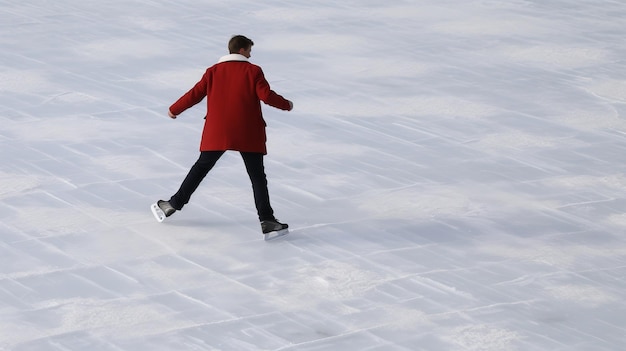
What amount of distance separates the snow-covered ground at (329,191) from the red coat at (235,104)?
2.24 feet

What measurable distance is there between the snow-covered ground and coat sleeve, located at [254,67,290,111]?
95 cm

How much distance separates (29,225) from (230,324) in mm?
2199

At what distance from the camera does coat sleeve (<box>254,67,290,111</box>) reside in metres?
8.27

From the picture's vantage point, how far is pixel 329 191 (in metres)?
9.72

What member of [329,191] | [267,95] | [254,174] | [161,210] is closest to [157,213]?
[161,210]

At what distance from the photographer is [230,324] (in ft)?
23.8

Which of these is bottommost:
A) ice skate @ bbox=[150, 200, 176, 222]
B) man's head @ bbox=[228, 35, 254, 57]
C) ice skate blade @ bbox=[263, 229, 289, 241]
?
ice skate blade @ bbox=[263, 229, 289, 241]

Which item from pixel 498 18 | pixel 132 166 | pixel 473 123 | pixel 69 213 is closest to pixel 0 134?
pixel 132 166

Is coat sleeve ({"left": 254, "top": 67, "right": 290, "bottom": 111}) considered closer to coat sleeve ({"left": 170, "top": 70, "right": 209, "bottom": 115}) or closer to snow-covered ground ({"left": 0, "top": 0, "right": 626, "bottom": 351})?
coat sleeve ({"left": 170, "top": 70, "right": 209, "bottom": 115})

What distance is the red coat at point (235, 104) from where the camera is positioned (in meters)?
8.38

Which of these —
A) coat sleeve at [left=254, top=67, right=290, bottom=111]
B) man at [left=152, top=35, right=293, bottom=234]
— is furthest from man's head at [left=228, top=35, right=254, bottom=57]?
coat sleeve at [left=254, top=67, right=290, bottom=111]

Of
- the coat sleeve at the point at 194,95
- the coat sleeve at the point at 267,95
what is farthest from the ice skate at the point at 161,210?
the coat sleeve at the point at 267,95

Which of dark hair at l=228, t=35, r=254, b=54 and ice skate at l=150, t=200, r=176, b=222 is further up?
dark hair at l=228, t=35, r=254, b=54

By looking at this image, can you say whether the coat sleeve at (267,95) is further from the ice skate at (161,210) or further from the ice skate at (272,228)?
the ice skate at (161,210)
